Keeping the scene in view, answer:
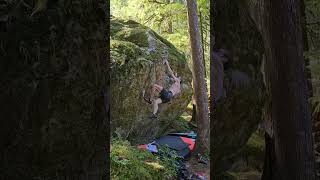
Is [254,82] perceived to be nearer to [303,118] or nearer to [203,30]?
[303,118]

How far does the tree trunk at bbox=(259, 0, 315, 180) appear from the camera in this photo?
2270 mm

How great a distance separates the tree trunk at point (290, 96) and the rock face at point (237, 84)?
0.21 metres

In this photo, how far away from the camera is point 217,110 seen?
2797 millimetres

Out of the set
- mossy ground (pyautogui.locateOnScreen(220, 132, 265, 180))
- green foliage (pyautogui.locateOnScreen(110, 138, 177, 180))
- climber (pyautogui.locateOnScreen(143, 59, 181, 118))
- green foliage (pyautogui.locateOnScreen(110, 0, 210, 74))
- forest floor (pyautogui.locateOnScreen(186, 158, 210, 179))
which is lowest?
forest floor (pyautogui.locateOnScreen(186, 158, 210, 179))

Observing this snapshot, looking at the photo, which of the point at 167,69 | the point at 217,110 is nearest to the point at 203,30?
the point at 167,69

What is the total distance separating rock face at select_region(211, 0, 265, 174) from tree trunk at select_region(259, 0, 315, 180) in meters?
0.21

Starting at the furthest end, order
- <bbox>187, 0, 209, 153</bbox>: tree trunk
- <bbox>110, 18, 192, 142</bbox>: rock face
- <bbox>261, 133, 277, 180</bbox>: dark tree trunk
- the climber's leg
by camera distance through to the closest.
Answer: the climber's leg
<bbox>187, 0, 209, 153</bbox>: tree trunk
<bbox>110, 18, 192, 142</bbox>: rock face
<bbox>261, 133, 277, 180</bbox>: dark tree trunk

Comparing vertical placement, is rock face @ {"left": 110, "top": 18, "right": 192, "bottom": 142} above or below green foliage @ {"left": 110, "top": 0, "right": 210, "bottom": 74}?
below

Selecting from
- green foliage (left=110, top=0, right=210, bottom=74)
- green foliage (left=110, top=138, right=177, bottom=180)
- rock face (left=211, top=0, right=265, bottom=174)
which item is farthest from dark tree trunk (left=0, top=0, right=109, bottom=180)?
green foliage (left=110, top=0, right=210, bottom=74)

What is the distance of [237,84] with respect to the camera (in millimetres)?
2699

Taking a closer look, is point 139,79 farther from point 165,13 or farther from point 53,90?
point 53,90

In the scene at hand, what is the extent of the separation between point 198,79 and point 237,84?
8.32 meters

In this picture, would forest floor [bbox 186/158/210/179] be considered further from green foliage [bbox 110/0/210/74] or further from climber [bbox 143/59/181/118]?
green foliage [bbox 110/0/210/74]

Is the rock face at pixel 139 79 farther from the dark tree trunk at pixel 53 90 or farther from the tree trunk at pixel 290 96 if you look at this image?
the dark tree trunk at pixel 53 90
